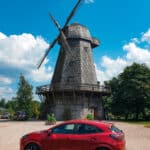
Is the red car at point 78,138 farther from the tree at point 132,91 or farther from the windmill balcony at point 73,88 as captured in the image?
the tree at point 132,91

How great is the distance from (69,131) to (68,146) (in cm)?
55

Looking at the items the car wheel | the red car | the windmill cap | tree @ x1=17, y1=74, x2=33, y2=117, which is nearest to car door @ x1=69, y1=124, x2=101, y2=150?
the red car

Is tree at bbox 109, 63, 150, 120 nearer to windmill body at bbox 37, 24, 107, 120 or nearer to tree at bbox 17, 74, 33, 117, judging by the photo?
windmill body at bbox 37, 24, 107, 120

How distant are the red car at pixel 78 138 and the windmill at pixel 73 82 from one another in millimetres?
32958

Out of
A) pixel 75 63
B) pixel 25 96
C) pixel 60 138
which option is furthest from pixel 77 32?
pixel 60 138

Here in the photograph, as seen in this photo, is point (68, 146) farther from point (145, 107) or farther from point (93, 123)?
point (145, 107)

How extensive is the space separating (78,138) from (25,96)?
51041 mm

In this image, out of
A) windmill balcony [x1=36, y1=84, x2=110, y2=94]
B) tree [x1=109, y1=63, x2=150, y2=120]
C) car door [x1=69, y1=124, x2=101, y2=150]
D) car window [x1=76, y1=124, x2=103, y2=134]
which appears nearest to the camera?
car door [x1=69, y1=124, x2=101, y2=150]

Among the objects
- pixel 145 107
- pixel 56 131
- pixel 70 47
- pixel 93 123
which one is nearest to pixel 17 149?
pixel 56 131

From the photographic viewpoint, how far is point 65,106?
45.7 m

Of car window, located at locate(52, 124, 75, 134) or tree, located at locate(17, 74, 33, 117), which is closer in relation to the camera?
car window, located at locate(52, 124, 75, 134)

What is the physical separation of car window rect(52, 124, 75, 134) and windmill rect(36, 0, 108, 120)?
108 ft

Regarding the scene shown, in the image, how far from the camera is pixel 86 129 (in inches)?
434

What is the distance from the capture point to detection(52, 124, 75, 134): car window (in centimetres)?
1124
